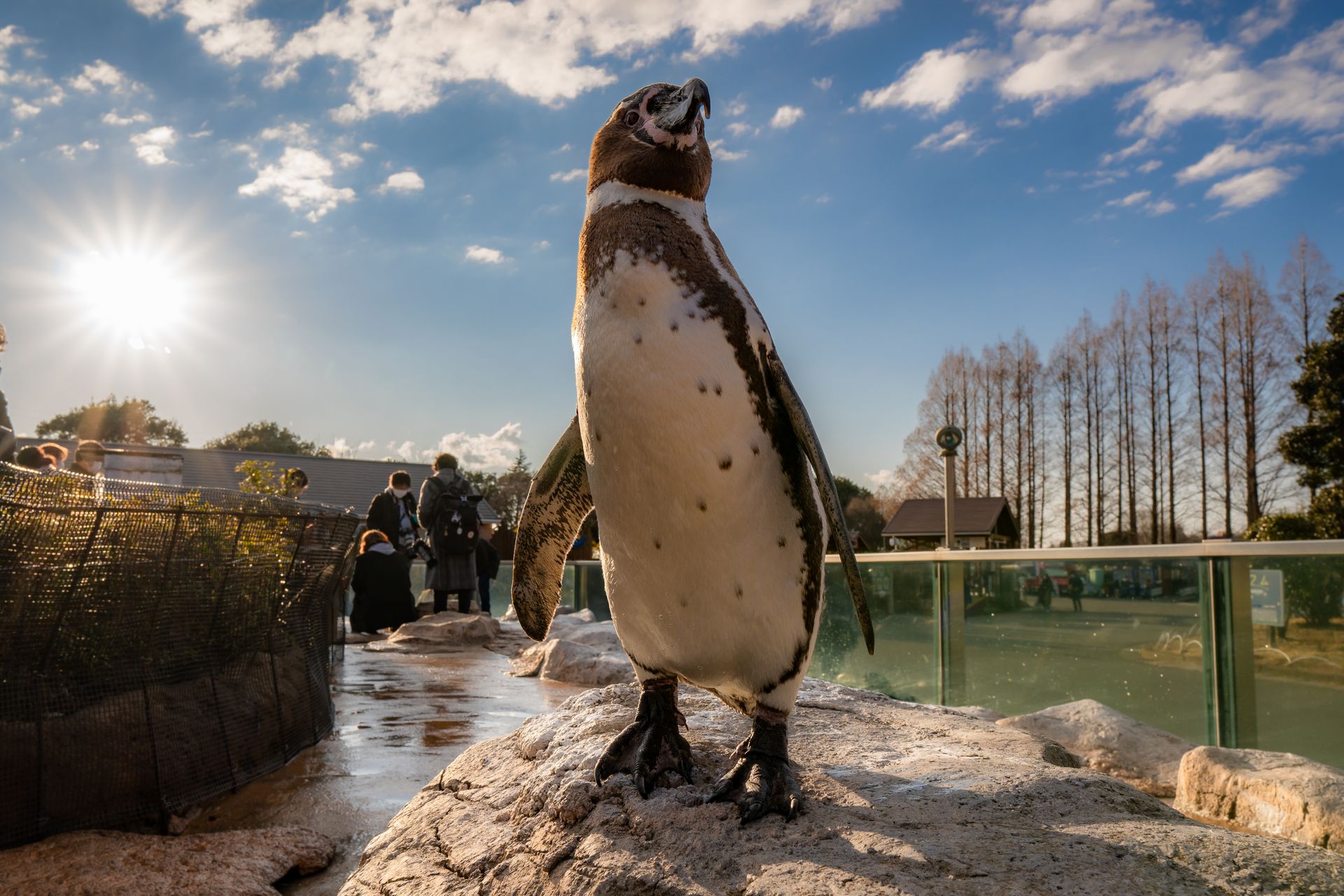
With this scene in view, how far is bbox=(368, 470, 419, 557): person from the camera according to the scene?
10.8 metres

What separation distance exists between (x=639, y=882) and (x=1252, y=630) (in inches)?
160

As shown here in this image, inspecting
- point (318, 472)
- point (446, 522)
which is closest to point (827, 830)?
point (446, 522)

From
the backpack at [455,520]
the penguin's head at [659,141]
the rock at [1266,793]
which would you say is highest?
the penguin's head at [659,141]

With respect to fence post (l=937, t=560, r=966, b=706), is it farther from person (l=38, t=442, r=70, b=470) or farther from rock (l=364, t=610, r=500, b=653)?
person (l=38, t=442, r=70, b=470)

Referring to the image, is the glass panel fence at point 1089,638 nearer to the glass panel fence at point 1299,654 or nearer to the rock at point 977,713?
the glass panel fence at point 1299,654

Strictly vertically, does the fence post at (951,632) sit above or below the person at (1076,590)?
below

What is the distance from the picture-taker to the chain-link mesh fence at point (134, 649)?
3.39 meters

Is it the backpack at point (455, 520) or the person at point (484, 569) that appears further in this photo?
the person at point (484, 569)

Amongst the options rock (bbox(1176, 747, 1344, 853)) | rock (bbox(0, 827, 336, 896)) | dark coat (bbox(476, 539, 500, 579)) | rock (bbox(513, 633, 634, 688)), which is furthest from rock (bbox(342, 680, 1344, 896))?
dark coat (bbox(476, 539, 500, 579))

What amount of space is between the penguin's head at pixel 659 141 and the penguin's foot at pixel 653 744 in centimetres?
137

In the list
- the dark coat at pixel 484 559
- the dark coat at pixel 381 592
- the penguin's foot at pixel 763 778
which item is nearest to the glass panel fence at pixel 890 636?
the penguin's foot at pixel 763 778

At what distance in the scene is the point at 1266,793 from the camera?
3514 mm

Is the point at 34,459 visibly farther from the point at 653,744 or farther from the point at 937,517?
the point at 937,517

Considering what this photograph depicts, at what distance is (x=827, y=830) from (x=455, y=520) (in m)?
8.92
